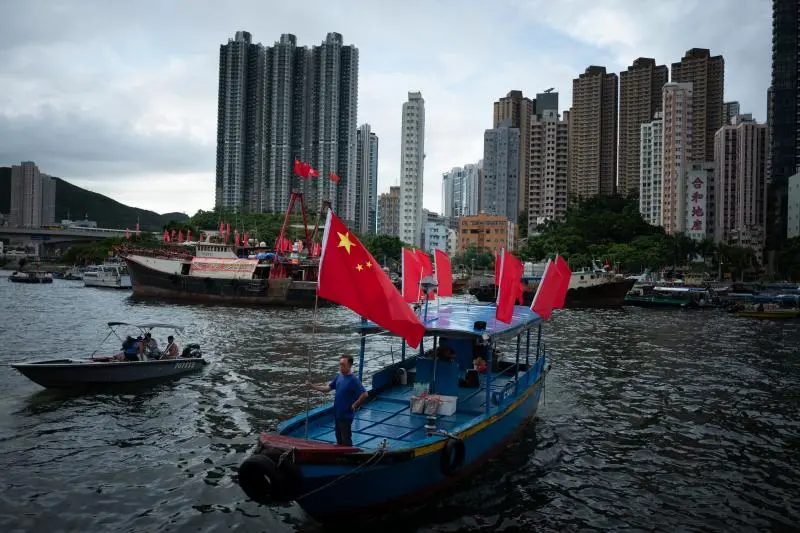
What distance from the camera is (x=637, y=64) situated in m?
166

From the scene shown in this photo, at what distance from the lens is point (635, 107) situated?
165 metres

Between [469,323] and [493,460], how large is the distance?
124 inches

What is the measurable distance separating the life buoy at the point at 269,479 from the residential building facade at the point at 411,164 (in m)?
143

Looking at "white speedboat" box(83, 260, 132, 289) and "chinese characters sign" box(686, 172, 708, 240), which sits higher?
"chinese characters sign" box(686, 172, 708, 240)

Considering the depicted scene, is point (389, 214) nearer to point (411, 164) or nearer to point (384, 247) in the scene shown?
point (411, 164)

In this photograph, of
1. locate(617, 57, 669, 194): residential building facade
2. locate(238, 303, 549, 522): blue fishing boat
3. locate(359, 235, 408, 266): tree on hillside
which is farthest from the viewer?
locate(617, 57, 669, 194): residential building facade

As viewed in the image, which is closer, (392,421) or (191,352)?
(392,421)

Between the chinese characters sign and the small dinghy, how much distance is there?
118 m

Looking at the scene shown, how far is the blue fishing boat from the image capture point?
871 centimetres

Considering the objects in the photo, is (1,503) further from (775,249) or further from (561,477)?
(775,249)

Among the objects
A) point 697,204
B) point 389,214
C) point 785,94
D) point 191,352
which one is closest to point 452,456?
point 191,352

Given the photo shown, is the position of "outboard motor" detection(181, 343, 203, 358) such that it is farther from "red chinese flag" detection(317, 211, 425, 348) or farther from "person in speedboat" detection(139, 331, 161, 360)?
"red chinese flag" detection(317, 211, 425, 348)

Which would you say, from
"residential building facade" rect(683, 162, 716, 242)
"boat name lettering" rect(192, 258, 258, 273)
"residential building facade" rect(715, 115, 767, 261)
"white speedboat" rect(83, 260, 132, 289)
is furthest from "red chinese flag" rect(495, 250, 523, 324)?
"residential building facade" rect(715, 115, 767, 261)

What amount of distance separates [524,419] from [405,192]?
139664 mm
